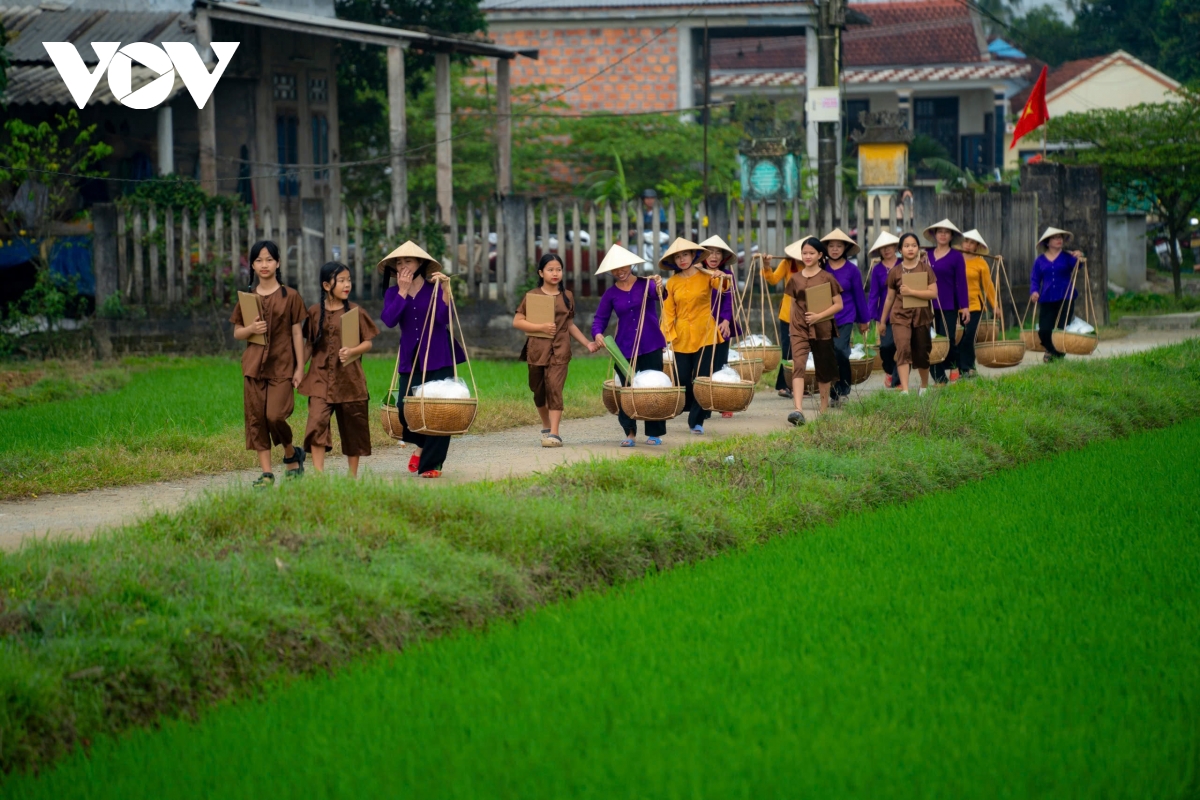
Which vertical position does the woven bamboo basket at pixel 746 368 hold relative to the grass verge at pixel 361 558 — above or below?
above

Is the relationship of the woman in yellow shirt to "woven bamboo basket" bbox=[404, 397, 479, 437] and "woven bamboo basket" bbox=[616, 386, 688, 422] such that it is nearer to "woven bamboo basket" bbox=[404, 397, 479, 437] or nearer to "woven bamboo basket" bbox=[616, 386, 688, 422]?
"woven bamboo basket" bbox=[616, 386, 688, 422]

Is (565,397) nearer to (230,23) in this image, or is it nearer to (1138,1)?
(230,23)

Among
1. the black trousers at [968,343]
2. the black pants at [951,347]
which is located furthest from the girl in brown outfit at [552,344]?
the black trousers at [968,343]

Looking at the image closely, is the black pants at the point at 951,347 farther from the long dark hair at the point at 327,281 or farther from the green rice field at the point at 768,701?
the green rice field at the point at 768,701

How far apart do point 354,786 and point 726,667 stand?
5.21 ft

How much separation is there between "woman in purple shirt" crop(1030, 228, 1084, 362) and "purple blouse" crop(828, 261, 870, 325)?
10.5ft

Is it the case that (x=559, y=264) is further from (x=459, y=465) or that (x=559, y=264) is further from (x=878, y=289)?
(x=878, y=289)

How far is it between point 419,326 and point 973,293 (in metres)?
7.46

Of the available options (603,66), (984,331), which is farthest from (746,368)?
(603,66)

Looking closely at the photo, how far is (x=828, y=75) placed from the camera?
1870 centimetres

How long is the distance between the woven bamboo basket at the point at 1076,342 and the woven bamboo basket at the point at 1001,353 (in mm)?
1118

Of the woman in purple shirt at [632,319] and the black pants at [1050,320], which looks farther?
the black pants at [1050,320]

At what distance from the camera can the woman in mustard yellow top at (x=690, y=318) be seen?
12484 millimetres

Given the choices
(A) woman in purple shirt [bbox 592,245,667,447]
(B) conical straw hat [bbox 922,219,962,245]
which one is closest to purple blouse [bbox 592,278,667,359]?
(A) woman in purple shirt [bbox 592,245,667,447]
